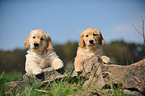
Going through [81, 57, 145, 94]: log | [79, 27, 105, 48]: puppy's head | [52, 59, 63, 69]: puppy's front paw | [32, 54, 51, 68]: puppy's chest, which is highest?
[79, 27, 105, 48]: puppy's head

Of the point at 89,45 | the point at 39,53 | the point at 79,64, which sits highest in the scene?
the point at 89,45

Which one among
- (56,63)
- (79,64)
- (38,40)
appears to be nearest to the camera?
(79,64)

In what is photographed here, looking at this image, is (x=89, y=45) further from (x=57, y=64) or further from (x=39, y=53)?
(x=39, y=53)

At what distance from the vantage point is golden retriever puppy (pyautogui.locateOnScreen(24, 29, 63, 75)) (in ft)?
11.5

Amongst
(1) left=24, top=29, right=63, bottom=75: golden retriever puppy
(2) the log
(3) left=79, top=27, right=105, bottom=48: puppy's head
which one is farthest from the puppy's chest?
(2) the log

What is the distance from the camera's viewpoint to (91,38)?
344cm

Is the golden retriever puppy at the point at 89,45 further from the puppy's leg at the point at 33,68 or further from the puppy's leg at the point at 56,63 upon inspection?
the puppy's leg at the point at 33,68

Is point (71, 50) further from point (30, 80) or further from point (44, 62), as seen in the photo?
point (30, 80)

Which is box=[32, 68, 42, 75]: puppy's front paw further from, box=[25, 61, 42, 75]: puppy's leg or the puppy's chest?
the puppy's chest

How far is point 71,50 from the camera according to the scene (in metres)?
7.67

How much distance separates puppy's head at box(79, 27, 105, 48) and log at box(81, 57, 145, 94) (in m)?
0.63

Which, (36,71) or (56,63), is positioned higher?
(56,63)

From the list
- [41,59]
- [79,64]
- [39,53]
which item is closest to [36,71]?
[41,59]

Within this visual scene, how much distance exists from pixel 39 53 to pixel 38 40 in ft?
1.28
